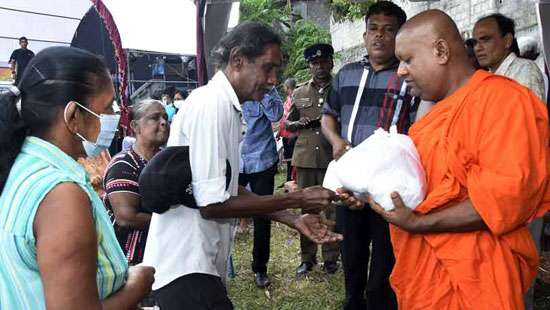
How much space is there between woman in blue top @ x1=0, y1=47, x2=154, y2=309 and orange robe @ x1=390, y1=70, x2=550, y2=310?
1.16 metres

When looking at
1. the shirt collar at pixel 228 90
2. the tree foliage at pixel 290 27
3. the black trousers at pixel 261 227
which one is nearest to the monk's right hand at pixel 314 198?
the shirt collar at pixel 228 90

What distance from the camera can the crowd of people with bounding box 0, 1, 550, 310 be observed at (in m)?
1.22

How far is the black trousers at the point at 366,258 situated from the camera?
3.01 meters

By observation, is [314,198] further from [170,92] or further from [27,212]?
[170,92]

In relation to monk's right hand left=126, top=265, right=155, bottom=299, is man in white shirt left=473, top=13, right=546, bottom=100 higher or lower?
higher

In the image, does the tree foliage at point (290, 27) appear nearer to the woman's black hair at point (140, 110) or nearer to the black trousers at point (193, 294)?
the woman's black hair at point (140, 110)

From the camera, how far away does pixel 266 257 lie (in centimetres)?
464

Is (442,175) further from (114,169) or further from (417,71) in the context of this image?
(114,169)

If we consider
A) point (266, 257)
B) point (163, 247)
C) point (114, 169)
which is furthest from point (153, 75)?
point (163, 247)

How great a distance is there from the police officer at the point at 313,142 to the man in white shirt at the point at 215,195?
101 inches

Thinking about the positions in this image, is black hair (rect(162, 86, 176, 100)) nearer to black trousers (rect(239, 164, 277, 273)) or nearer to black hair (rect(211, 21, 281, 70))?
black trousers (rect(239, 164, 277, 273))

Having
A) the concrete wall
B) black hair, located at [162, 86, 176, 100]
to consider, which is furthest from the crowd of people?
black hair, located at [162, 86, 176, 100]

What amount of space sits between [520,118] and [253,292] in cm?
322

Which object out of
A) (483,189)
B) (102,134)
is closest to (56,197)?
(102,134)
